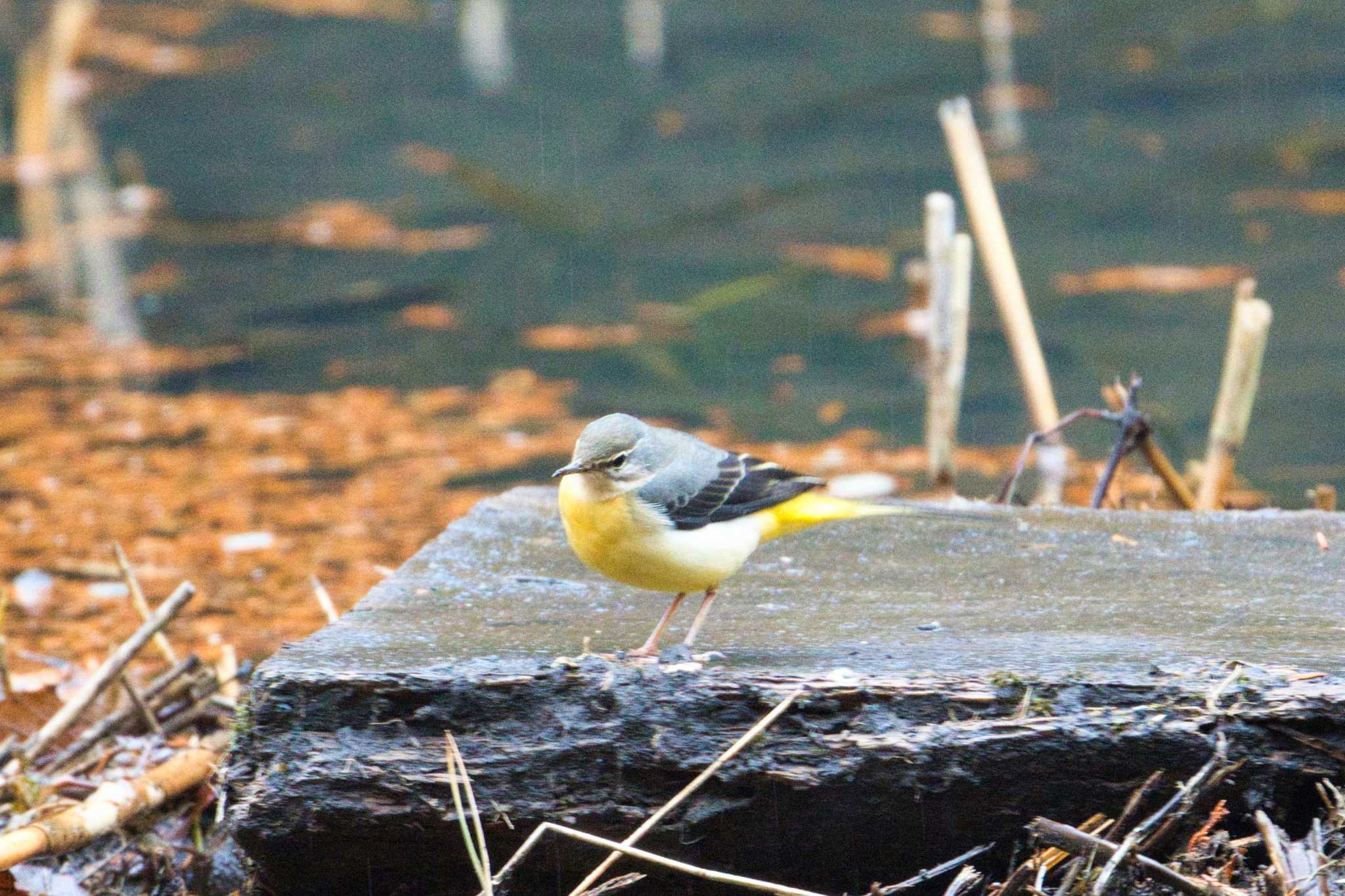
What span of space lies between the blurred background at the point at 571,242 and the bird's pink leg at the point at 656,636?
312 centimetres

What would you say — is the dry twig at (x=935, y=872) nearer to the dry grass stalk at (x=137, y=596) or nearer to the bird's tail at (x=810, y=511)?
the bird's tail at (x=810, y=511)

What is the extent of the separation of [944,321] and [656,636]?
267cm

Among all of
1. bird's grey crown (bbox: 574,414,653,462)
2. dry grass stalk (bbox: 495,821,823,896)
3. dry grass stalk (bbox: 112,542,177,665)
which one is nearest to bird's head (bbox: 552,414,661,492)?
bird's grey crown (bbox: 574,414,653,462)

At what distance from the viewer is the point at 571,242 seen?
12.4m

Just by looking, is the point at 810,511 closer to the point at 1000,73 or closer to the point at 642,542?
the point at 642,542

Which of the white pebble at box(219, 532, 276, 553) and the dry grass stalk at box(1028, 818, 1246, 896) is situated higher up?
the dry grass stalk at box(1028, 818, 1246, 896)

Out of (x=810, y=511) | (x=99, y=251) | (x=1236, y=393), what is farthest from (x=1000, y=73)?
(x=810, y=511)

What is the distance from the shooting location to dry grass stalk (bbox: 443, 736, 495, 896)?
118 inches

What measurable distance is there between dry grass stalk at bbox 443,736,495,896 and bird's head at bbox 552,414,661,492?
639 millimetres

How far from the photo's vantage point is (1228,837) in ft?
9.83

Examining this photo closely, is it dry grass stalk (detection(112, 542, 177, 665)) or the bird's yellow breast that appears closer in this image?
the bird's yellow breast

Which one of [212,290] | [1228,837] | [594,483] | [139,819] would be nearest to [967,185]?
[594,483]

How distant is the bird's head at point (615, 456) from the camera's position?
11.1ft

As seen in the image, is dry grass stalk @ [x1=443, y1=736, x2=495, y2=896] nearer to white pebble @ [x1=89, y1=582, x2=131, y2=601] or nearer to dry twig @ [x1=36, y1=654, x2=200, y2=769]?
dry twig @ [x1=36, y1=654, x2=200, y2=769]
